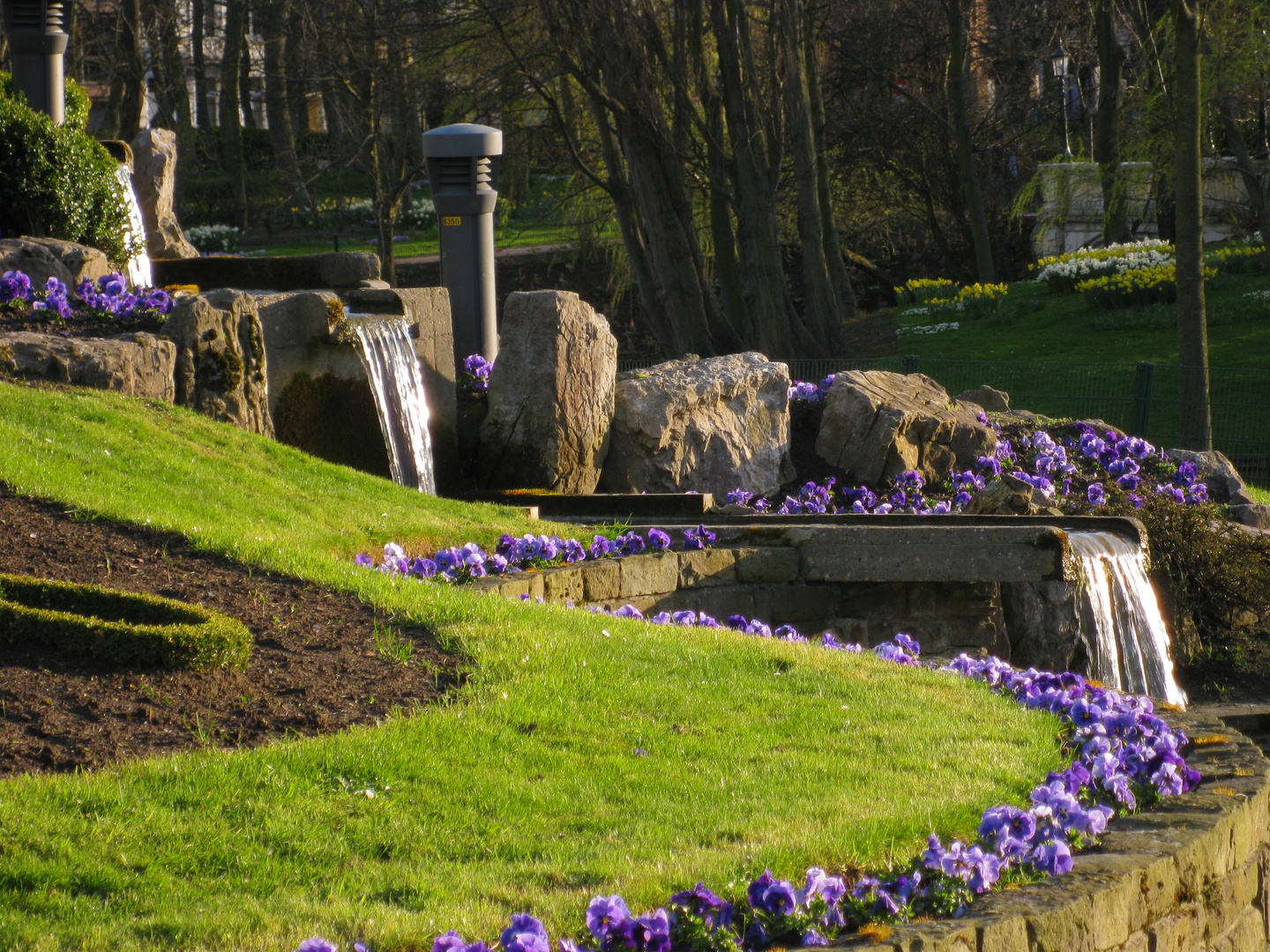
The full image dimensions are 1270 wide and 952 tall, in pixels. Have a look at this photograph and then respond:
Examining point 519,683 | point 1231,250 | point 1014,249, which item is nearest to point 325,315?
point 519,683

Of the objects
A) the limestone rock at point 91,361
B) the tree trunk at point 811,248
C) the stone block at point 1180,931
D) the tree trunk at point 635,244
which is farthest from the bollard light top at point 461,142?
the stone block at point 1180,931

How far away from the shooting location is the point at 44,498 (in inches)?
218

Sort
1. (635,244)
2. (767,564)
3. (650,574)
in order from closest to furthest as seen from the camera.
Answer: (650,574) → (767,564) → (635,244)

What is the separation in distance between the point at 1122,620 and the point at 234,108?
1150 inches

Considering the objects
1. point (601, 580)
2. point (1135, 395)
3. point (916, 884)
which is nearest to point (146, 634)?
point (916, 884)

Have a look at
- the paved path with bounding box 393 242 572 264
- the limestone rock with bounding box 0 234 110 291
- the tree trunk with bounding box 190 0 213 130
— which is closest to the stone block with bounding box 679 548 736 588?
the limestone rock with bounding box 0 234 110 291

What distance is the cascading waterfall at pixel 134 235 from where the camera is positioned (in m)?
11.0

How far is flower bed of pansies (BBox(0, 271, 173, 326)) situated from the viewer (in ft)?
26.5

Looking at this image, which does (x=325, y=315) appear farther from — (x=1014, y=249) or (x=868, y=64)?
(x=1014, y=249)

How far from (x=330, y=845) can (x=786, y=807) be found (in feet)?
4.11

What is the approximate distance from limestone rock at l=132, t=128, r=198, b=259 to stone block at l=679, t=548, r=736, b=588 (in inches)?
326

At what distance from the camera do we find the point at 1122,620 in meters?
7.87

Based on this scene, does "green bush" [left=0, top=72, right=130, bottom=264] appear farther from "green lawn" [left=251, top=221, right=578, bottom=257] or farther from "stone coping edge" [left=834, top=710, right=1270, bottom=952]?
"green lawn" [left=251, top=221, right=578, bottom=257]

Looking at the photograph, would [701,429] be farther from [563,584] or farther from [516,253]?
[516,253]
